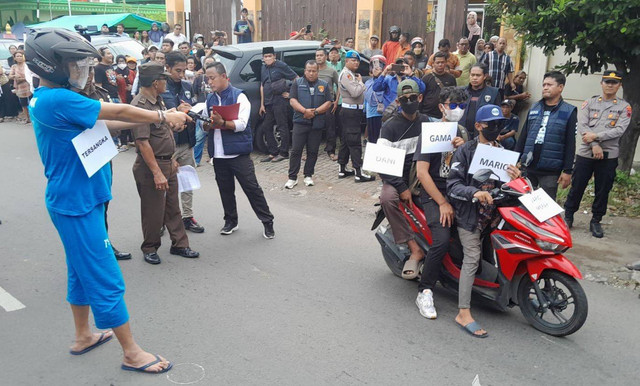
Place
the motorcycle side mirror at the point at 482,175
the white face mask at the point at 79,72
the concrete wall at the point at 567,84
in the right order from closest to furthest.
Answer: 1. the white face mask at the point at 79,72
2. the motorcycle side mirror at the point at 482,175
3. the concrete wall at the point at 567,84

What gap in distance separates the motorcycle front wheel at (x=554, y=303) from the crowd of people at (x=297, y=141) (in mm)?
405

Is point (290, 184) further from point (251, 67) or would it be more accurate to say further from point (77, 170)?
point (77, 170)

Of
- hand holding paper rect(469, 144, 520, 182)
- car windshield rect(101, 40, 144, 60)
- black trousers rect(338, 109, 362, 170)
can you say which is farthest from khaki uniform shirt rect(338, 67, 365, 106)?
car windshield rect(101, 40, 144, 60)

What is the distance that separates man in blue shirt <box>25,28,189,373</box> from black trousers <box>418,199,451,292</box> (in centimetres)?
202

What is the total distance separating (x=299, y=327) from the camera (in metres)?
4.32

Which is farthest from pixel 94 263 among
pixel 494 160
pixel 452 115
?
pixel 452 115

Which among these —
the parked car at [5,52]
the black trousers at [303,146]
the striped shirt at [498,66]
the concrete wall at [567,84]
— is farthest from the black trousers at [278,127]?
the parked car at [5,52]

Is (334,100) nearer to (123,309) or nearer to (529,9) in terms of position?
(529,9)

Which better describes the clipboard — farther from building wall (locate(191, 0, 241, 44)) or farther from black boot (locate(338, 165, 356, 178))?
building wall (locate(191, 0, 241, 44))

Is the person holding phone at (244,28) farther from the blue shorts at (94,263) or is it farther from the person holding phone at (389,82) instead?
the blue shorts at (94,263)

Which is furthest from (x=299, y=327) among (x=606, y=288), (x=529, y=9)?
(x=529, y=9)

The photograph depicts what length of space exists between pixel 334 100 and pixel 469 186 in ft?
18.6

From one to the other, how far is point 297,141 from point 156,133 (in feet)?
10.6

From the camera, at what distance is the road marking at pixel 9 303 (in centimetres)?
462
